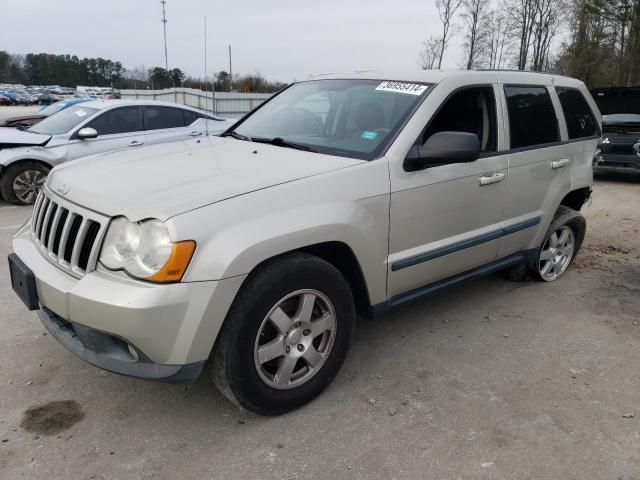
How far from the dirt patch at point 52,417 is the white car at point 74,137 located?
5.12 metres

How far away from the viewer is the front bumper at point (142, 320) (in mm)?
2268

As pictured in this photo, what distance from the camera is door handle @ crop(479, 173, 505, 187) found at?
11.8 ft

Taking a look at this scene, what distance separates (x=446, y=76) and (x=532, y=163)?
107cm

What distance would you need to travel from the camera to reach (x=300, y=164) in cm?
295

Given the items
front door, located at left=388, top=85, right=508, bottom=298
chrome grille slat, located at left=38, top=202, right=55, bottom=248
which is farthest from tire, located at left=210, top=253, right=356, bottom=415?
chrome grille slat, located at left=38, top=202, right=55, bottom=248

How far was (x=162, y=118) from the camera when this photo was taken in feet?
27.7

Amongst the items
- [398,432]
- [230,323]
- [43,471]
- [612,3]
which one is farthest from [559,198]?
[612,3]

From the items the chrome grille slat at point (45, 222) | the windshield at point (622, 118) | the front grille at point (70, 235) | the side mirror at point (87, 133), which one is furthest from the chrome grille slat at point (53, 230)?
the windshield at point (622, 118)

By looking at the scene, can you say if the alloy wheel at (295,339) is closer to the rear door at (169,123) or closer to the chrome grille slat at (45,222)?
the chrome grille slat at (45,222)

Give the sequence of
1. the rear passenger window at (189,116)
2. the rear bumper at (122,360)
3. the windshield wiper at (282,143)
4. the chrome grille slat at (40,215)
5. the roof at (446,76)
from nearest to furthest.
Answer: the rear bumper at (122,360)
the chrome grille slat at (40,215)
the windshield wiper at (282,143)
the roof at (446,76)
the rear passenger window at (189,116)

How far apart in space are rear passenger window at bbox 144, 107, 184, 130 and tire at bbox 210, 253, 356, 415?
636 cm

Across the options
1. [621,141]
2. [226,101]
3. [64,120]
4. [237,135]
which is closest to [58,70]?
[226,101]

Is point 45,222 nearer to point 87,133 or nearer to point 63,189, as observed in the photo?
point 63,189

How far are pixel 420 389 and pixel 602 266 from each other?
3286 millimetres
